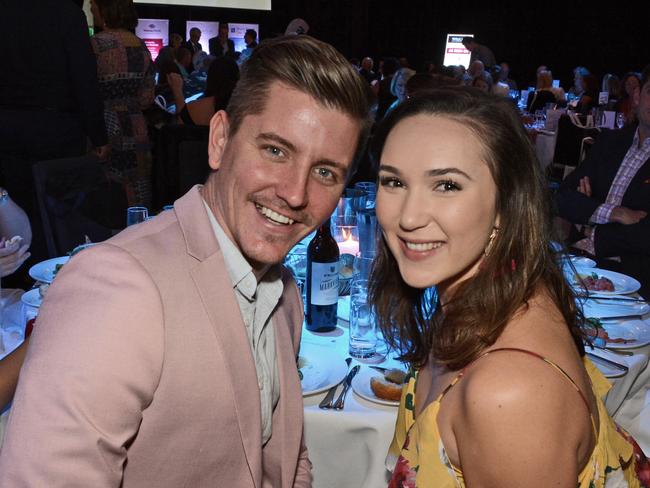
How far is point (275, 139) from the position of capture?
1347 millimetres

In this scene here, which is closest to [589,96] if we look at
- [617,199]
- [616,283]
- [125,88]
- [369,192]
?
[617,199]

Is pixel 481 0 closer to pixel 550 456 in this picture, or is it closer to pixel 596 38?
pixel 596 38

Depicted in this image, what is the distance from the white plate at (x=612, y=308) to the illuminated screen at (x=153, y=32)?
51.4ft

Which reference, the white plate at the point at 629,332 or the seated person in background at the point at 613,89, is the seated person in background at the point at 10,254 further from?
the seated person in background at the point at 613,89

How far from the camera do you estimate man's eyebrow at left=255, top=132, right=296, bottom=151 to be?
1.34 metres

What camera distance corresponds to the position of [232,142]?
4.59 feet

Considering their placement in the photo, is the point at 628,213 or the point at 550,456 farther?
the point at 628,213

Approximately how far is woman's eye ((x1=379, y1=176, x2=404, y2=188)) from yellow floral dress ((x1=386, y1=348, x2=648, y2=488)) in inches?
17.2

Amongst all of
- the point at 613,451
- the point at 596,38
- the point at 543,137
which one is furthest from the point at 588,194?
the point at 596,38

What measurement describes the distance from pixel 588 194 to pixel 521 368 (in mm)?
3256

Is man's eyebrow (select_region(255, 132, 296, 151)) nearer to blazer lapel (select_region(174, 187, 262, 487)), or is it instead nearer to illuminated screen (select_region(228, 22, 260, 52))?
blazer lapel (select_region(174, 187, 262, 487))

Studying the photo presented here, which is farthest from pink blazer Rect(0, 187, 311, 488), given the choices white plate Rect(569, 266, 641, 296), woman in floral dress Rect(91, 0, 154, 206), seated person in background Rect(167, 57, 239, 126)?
seated person in background Rect(167, 57, 239, 126)

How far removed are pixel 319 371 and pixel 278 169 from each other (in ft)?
2.26

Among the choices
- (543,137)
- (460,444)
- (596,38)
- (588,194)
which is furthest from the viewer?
(596,38)
